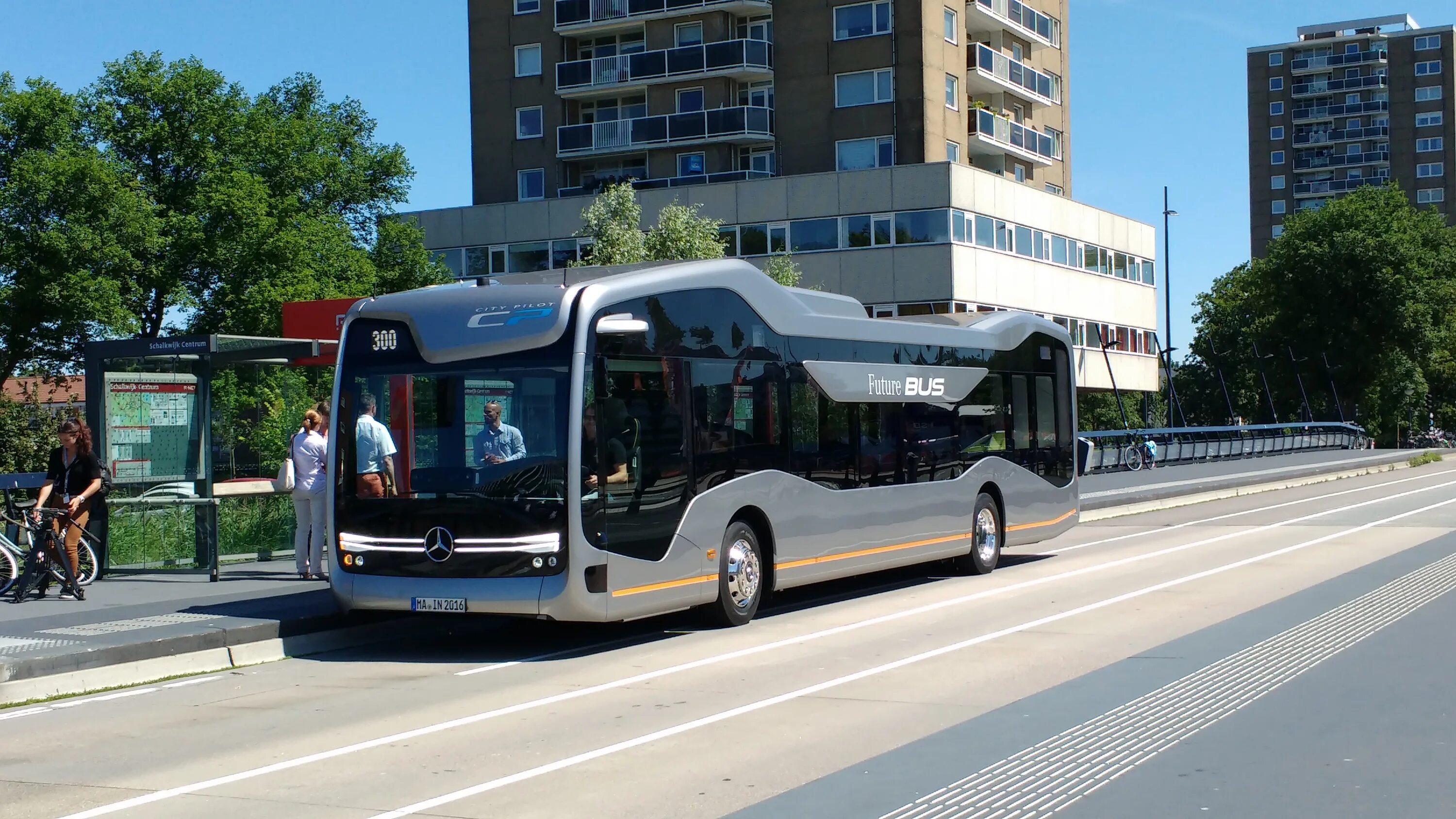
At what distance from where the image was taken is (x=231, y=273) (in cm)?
5547

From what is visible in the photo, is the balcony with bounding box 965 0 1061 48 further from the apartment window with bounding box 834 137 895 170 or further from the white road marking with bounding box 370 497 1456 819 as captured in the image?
the white road marking with bounding box 370 497 1456 819

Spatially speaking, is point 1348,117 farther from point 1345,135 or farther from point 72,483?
point 72,483

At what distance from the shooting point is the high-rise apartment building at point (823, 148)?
170 feet

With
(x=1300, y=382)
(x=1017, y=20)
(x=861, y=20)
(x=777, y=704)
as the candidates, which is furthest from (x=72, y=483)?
(x=1300, y=382)

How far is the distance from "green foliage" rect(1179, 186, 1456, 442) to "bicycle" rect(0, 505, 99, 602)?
79.9m

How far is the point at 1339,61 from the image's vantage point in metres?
138

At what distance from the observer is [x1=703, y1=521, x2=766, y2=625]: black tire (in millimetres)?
12836

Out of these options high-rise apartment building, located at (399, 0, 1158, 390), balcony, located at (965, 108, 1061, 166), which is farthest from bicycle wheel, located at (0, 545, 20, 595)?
balcony, located at (965, 108, 1061, 166)

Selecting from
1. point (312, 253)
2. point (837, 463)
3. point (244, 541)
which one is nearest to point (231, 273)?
point (312, 253)

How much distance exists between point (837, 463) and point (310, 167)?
49865 mm

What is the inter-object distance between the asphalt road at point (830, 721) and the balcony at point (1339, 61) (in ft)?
450

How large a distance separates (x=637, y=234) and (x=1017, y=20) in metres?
24.8

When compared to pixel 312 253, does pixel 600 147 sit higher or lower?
higher

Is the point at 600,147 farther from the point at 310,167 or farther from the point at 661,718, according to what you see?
the point at 661,718
